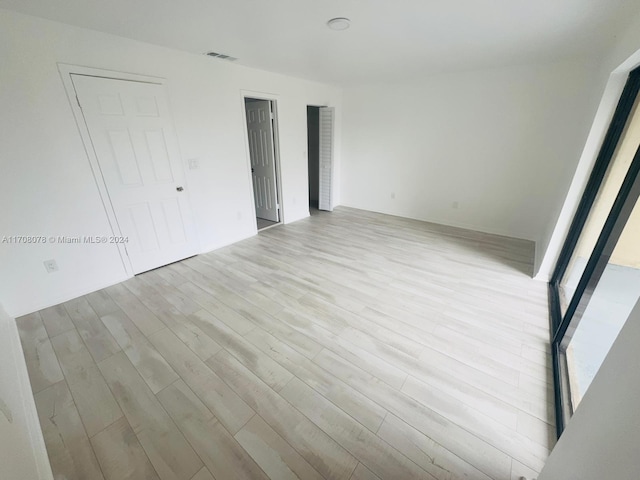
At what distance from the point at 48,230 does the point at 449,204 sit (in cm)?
526

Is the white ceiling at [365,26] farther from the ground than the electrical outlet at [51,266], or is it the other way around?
the white ceiling at [365,26]

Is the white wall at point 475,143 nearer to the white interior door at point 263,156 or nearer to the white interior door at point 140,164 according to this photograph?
the white interior door at point 263,156

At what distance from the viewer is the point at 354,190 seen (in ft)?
18.2

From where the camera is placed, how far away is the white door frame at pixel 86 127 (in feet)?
7.27

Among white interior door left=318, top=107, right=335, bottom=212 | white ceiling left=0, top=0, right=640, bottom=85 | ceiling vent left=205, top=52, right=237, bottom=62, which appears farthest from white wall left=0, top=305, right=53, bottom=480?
white interior door left=318, top=107, right=335, bottom=212

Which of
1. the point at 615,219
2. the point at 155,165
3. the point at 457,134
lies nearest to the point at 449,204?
the point at 457,134

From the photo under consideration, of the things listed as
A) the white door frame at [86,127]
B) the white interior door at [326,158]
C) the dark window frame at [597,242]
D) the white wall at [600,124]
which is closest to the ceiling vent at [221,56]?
the white door frame at [86,127]

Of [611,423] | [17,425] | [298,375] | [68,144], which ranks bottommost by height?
[298,375]

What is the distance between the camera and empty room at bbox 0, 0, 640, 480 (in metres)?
1.32

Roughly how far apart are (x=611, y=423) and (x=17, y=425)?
7.21 ft

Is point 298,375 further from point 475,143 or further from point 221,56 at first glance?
point 475,143

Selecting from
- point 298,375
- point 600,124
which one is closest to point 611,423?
point 298,375

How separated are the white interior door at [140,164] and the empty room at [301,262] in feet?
0.07

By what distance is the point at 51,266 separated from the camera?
2.40 m
